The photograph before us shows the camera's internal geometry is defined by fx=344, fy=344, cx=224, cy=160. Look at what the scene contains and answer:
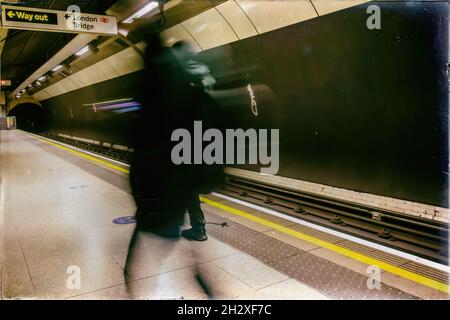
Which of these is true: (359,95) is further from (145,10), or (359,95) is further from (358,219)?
(145,10)

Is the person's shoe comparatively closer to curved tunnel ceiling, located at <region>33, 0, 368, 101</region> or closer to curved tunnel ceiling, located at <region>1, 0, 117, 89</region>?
curved tunnel ceiling, located at <region>33, 0, 368, 101</region>

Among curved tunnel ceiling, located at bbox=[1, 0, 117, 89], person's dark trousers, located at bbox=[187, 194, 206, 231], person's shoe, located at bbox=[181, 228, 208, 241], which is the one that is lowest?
person's shoe, located at bbox=[181, 228, 208, 241]

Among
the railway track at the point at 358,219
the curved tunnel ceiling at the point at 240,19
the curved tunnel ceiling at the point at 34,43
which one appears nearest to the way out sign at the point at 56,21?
the curved tunnel ceiling at the point at 34,43

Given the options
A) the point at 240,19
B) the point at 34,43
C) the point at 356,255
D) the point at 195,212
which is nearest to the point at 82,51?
the point at 34,43

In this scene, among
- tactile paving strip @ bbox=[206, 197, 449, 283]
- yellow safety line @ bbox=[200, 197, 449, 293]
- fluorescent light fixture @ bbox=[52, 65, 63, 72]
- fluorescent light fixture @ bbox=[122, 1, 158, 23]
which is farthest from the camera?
fluorescent light fixture @ bbox=[52, 65, 63, 72]

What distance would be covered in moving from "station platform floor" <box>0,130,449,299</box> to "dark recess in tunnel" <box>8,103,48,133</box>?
35.6 meters

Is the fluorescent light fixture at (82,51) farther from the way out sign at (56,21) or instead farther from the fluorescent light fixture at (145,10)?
the fluorescent light fixture at (145,10)

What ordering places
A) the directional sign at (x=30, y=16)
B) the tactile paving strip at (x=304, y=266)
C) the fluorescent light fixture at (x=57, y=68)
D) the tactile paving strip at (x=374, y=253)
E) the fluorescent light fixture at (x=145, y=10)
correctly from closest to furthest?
1. the tactile paving strip at (x=304, y=266)
2. the tactile paving strip at (x=374, y=253)
3. the fluorescent light fixture at (x=145, y=10)
4. the directional sign at (x=30, y=16)
5. the fluorescent light fixture at (x=57, y=68)

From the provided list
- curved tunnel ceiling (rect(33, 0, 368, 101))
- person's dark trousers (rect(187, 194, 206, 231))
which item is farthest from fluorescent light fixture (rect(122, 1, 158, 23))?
person's dark trousers (rect(187, 194, 206, 231))

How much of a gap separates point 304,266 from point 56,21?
25.3 feet

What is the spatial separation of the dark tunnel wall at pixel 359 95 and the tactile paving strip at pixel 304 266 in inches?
75.0

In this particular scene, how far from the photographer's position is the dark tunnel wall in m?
4.34

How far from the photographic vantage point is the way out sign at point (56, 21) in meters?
7.47

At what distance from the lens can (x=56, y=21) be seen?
7.98 meters
